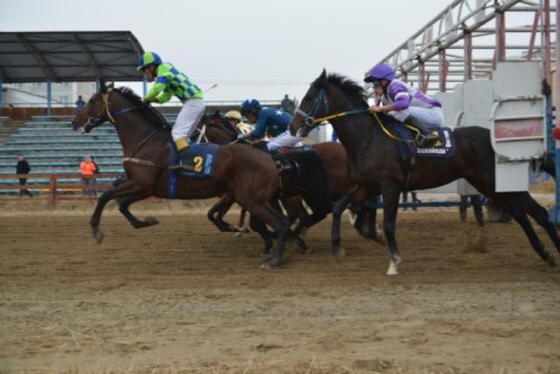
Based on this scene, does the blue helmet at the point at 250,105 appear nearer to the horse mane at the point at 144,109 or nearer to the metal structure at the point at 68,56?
the horse mane at the point at 144,109

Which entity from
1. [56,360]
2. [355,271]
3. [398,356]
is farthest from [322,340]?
[355,271]

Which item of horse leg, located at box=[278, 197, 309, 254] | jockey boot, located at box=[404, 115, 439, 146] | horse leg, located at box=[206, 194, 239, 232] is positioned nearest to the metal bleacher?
horse leg, located at box=[206, 194, 239, 232]

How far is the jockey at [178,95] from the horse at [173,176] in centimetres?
16

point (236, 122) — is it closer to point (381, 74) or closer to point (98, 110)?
point (98, 110)

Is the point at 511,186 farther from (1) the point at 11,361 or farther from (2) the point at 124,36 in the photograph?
(2) the point at 124,36

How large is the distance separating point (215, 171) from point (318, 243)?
3.08 m

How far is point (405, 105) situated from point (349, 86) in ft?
3.28

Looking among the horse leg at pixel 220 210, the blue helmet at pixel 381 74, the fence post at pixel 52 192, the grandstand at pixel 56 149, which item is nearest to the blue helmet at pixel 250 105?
the horse leg at pixel 220 210

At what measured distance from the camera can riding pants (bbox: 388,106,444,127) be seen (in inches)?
380

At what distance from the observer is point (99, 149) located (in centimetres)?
3241

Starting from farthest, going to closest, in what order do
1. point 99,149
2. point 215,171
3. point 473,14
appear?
point 99,149
point 473,14
point 215,171

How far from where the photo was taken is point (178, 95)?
1061 centimetres

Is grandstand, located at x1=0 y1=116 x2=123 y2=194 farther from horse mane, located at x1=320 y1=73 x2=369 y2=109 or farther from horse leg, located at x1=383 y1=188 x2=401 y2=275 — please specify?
horse leg, located at x1=383 y1=188 x2=401 y2=275

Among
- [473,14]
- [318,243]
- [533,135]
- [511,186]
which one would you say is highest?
[473,14]
